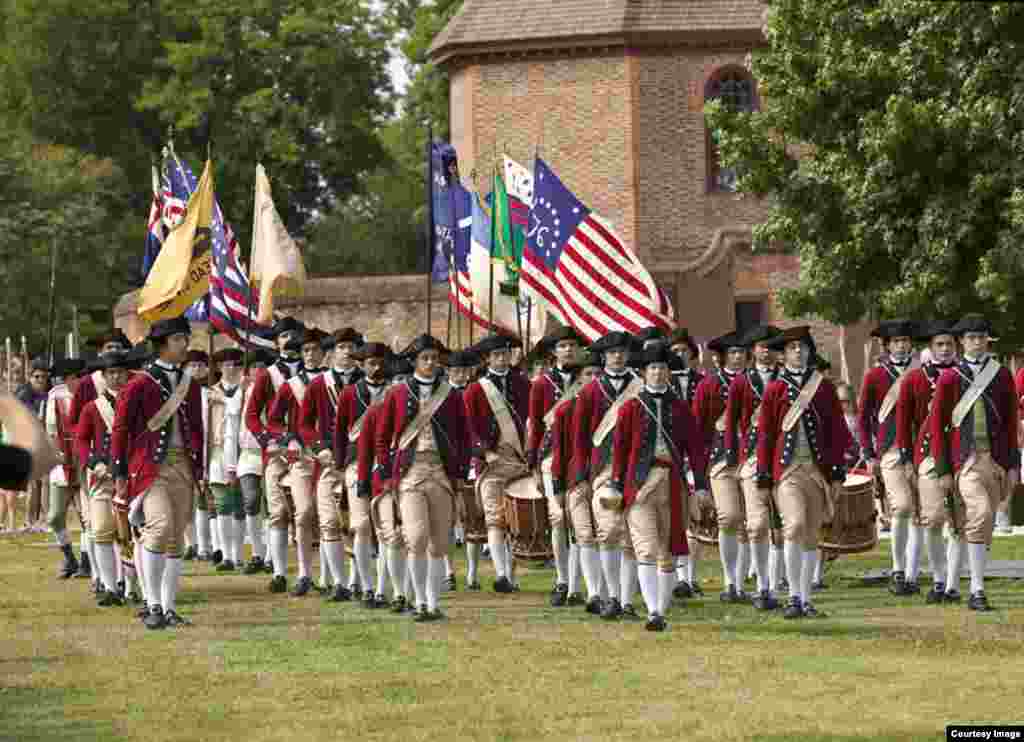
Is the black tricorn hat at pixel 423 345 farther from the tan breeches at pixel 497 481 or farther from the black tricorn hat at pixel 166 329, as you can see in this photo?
the tan breeches at pixel 497 481

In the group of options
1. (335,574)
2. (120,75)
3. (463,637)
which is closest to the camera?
(463,637)

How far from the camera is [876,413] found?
1980 centimetres

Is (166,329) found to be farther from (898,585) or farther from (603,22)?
(603,22)

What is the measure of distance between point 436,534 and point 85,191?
151 feet

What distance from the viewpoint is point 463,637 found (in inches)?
647

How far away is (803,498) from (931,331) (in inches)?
82.4

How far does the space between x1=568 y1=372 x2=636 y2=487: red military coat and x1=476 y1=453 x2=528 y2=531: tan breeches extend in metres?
2.86

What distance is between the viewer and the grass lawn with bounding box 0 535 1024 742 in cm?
1234

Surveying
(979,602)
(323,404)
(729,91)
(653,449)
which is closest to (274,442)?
(323,404)

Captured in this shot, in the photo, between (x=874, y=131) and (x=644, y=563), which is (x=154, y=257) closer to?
(x=874, y=131)

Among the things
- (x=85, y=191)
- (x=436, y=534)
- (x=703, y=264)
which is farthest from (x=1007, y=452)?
(x=85, y=191)

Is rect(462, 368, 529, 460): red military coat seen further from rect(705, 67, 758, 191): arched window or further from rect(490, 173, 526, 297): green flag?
rect(705, 67, 758, 191): arched window

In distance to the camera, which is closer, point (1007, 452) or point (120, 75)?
point (1007, 452)

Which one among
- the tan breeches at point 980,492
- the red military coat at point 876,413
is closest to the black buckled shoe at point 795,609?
the tan breeches at point 980,492
